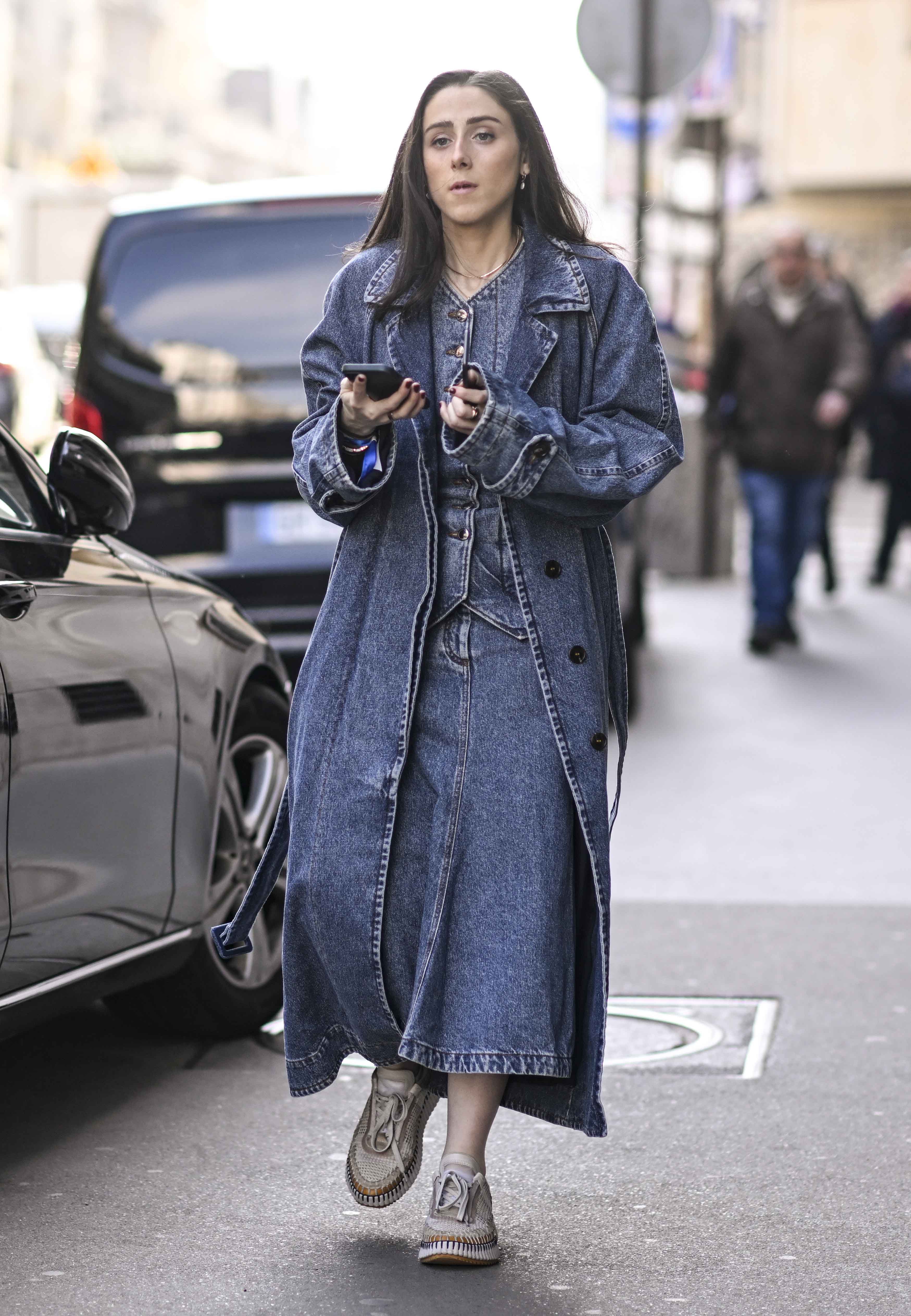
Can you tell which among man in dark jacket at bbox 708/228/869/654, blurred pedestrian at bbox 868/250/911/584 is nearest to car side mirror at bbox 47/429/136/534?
man in dark jacket at bbox 708/228/869/654

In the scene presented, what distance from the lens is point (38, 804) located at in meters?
3.91

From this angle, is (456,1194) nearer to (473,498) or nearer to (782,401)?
(473,498)

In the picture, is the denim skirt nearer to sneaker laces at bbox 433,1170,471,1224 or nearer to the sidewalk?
sneaker laces at bbox 433,1170,471,1224

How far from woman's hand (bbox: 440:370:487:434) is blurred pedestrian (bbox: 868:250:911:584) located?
37.6 ft

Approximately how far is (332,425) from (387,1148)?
1.20m

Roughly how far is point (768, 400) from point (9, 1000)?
8205 millimetres

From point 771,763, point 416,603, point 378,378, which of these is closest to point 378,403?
point 378,378

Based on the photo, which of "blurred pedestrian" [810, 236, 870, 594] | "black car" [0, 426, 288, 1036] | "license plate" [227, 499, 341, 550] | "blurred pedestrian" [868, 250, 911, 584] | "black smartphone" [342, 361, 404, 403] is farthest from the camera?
"blurred pedestrian" [868, 250, 911, 584]

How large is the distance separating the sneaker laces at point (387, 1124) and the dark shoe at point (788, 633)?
319 inches

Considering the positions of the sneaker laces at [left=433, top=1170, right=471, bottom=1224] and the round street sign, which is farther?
the round street sign

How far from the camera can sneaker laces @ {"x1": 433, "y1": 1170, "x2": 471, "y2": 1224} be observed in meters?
3.57

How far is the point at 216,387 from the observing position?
771 cm

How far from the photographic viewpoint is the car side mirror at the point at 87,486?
431 centimetres

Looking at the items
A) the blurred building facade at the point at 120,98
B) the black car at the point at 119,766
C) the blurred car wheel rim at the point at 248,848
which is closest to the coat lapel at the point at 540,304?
the black car at the point at 119,766
